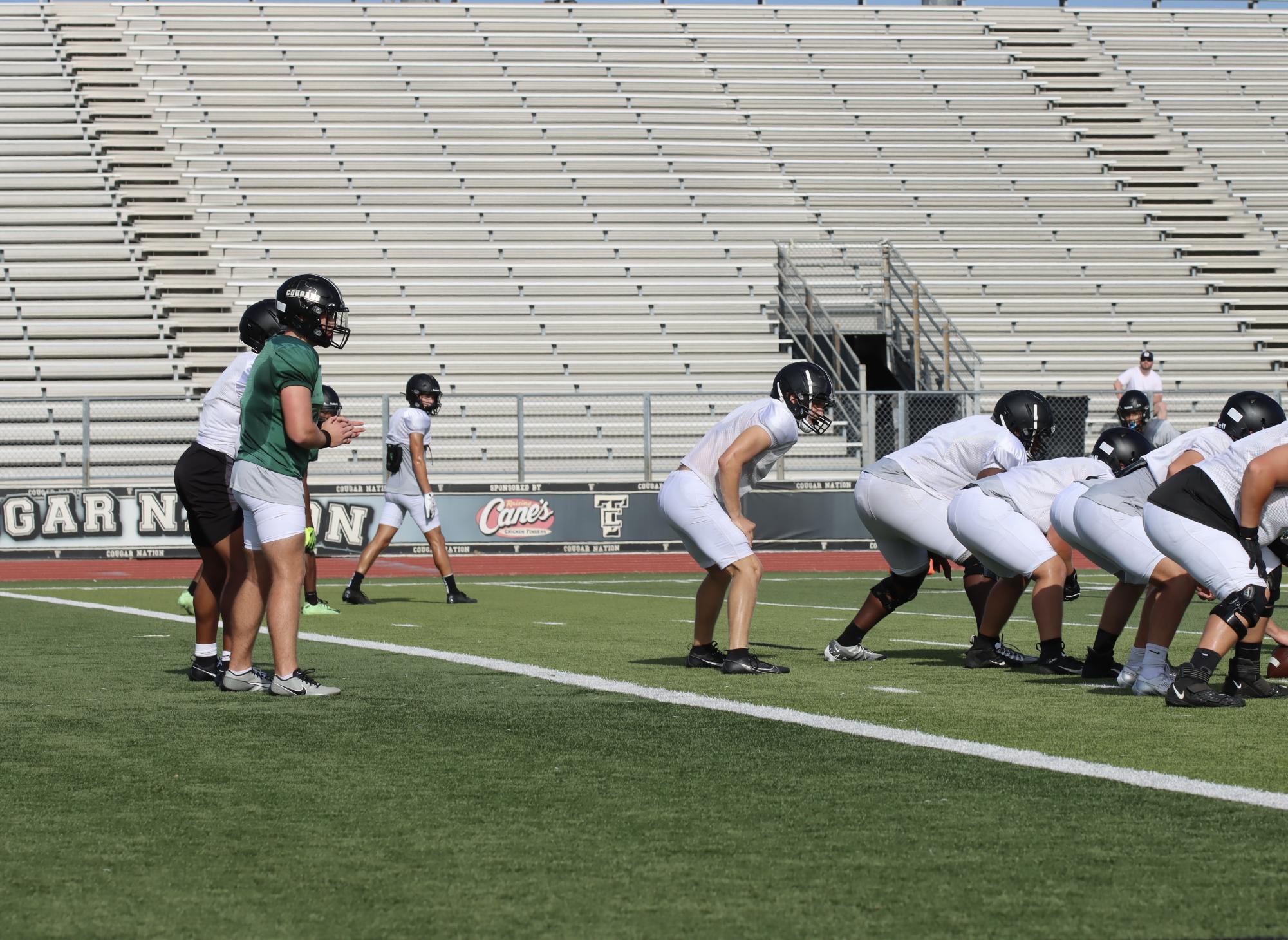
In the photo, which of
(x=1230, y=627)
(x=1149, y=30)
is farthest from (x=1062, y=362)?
(x=1230, y=627)

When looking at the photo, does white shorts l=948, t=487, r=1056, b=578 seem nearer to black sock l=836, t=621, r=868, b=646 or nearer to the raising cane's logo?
A: black sock l=836, t=621, r=868, b=646

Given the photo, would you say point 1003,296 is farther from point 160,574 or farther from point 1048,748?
point 1048,748

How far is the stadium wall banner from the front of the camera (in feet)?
70.8

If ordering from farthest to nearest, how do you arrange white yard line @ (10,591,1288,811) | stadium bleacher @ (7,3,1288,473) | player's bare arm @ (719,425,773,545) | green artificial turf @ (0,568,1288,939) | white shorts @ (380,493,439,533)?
stadium bleacher @ (7,3,1288,473) < white shorts @ (380,493,439,533) < player's bare arm @ (719,425,773,545) < white yard line @ (10,591,1288,811) < green artificial turf @ (0,568,1288,939)

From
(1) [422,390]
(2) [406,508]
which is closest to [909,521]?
(1) [422,390]

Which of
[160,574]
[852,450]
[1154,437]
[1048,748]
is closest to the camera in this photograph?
[1048,748]

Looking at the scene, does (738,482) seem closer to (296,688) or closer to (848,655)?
(848,655)

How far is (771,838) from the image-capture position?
4.63 meters

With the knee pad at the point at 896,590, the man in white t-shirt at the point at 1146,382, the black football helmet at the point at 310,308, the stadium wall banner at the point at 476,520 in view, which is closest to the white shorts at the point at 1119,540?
the knee pad at the point at 896,590

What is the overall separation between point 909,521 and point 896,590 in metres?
0.43

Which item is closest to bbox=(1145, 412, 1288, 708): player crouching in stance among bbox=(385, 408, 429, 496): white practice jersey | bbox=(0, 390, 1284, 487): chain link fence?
bbox=(385, 408, 429, 496): white practice jersey

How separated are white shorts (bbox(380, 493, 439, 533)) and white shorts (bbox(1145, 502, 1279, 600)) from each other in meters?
9.24

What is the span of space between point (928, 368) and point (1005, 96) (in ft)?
31.6

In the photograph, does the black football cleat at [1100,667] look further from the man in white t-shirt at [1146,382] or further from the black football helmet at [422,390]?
the man in white t-shirt at [1146,382]
